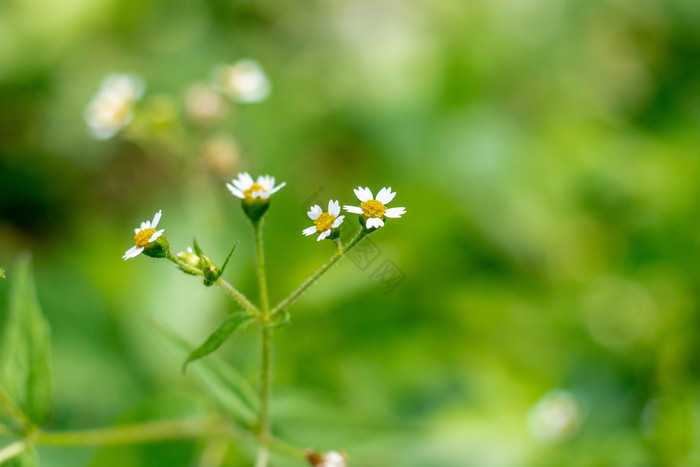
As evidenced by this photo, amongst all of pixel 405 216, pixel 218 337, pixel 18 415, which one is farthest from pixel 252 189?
pixel 405 216

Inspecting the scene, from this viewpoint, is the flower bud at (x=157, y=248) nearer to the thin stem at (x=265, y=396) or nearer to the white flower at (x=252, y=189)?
the white flower at (x=252, y=189)

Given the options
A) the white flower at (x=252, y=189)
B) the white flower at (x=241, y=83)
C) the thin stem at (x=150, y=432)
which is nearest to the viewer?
the white flower at (x=252, y=189)

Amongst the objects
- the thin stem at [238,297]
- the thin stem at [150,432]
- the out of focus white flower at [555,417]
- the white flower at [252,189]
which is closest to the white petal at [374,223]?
the white flower at [252,189]

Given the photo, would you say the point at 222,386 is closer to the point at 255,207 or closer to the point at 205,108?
the point at 255,207

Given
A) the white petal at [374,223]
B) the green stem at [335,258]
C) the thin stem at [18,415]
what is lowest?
the thin stem at [18,415]

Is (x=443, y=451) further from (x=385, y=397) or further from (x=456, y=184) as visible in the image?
(x=456, y=184)
